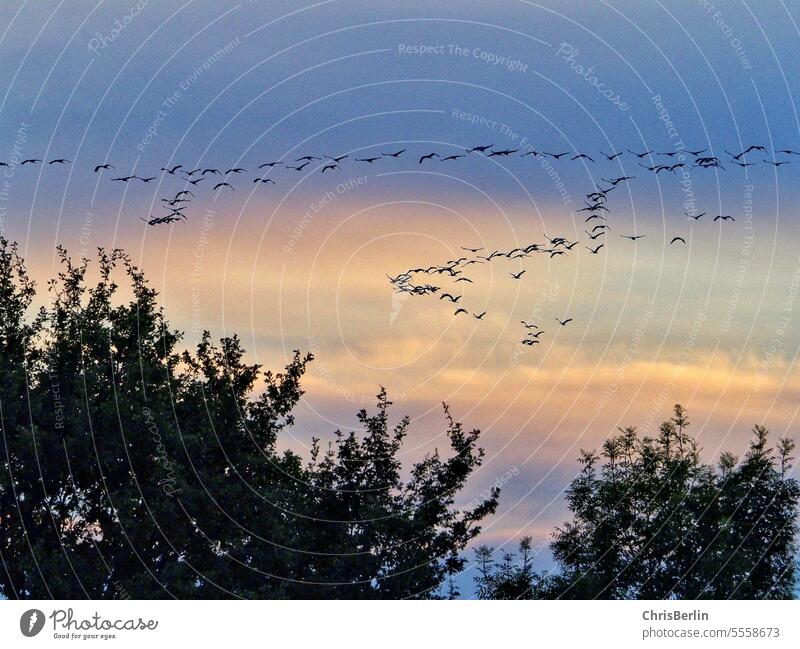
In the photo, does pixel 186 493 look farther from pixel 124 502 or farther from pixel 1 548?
pixel 1 548

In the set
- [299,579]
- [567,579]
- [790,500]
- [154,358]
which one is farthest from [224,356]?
[790,500]

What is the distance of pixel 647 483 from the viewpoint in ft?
217

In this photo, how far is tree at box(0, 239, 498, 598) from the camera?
55812 millimetres

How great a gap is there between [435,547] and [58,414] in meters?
18.4

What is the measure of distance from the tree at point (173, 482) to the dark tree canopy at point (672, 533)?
539cm

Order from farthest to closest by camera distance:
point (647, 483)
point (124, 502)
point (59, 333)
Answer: point (647, 483)
point (59, 333)
point (124, 502)

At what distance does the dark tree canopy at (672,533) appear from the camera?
6109cm

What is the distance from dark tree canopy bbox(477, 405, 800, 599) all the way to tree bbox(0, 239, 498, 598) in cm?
539

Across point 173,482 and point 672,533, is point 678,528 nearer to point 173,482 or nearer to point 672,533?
point 672,533
